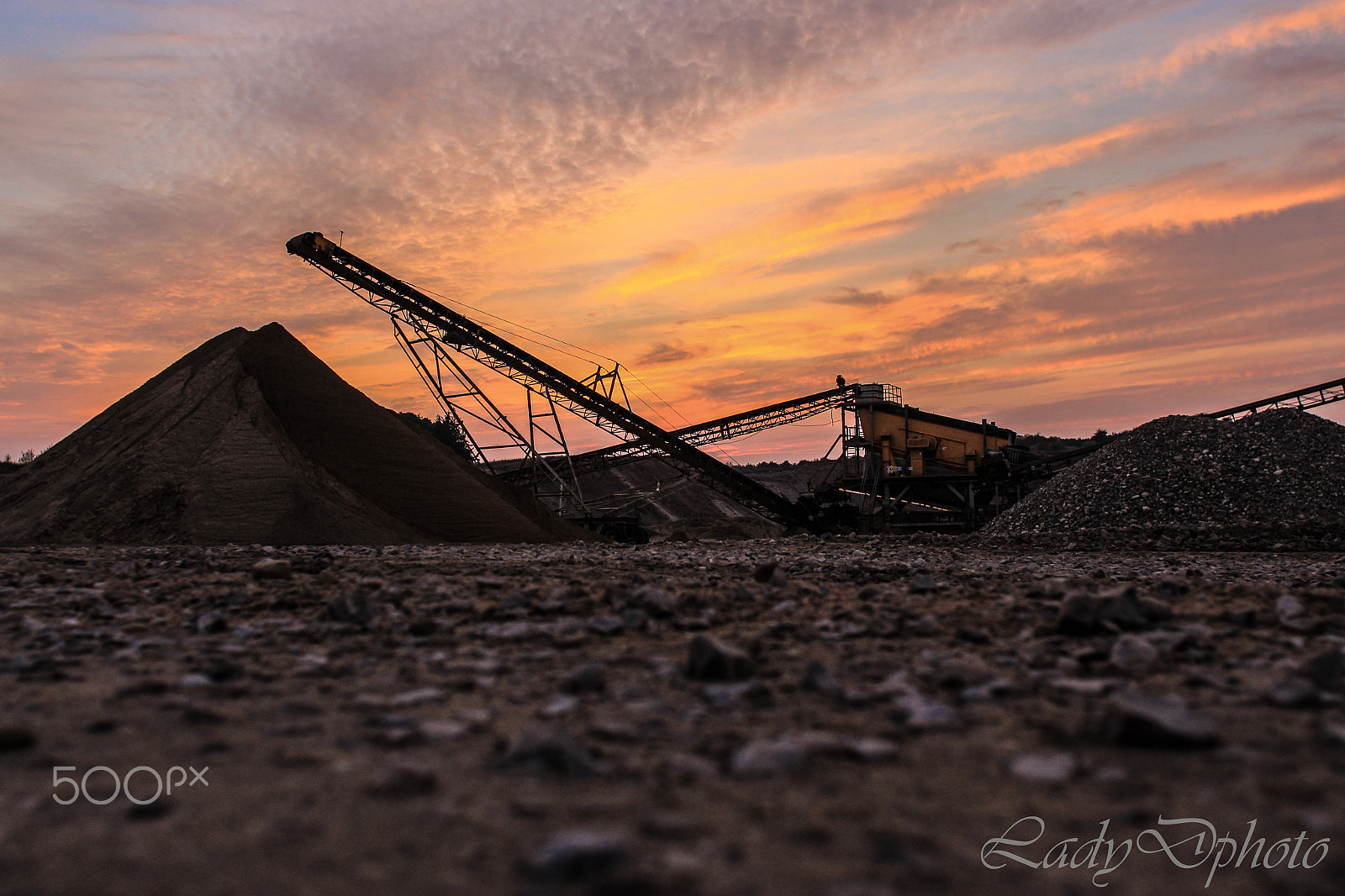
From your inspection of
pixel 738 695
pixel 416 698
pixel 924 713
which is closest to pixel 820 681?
pixel 738 695

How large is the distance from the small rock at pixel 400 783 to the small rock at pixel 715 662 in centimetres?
137

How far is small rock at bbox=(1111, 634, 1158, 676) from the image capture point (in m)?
3.35

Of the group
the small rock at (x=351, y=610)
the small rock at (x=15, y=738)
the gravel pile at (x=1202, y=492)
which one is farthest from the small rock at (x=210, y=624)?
the gravel pile at (x=1202, y=492)

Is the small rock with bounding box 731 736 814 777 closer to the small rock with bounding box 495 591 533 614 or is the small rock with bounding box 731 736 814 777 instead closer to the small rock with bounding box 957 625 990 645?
the small rock with bounding box 957 625 990 645

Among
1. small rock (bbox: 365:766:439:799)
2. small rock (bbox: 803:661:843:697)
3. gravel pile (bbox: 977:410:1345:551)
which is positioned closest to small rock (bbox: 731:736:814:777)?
small rock (bbox: 803:661:843:697)

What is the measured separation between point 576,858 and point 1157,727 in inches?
67.4

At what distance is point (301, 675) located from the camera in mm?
3480

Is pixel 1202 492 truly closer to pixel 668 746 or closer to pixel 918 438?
pixel 918 438

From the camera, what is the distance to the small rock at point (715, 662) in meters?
3.29

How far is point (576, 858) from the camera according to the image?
167 cm

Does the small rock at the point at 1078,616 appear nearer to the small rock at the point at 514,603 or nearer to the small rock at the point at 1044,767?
the small rock at the point at 1044,767

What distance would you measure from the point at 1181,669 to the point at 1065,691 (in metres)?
0.67

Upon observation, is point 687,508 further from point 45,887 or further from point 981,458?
point 45,887

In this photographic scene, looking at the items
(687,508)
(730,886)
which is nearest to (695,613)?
(730,886)
